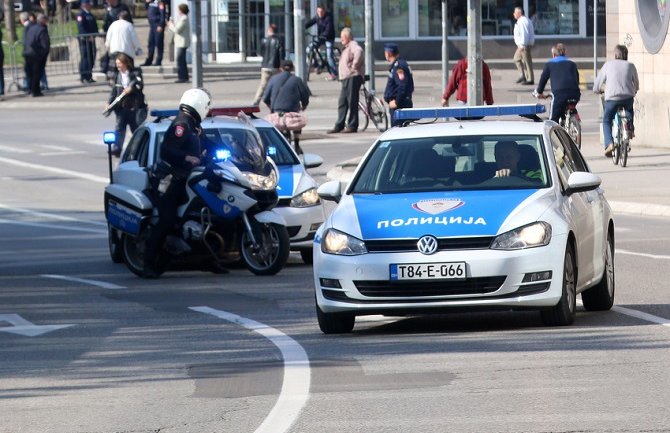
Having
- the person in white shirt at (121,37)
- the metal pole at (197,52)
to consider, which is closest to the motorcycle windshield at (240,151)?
the metal pole at (197,52)

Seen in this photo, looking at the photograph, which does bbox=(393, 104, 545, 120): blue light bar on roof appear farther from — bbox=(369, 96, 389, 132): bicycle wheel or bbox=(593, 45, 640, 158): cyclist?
bbox=(369, 96, 389, 132): bicycle wheel

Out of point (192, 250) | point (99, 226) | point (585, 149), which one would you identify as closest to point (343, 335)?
point (192, 250)

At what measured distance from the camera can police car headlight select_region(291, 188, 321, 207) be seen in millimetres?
17125

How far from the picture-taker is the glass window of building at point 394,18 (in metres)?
52.9

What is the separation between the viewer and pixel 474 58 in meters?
26.0

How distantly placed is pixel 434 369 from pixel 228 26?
42.2 metres

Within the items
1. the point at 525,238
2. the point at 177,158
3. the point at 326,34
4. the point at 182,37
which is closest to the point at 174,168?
the point at 177,158

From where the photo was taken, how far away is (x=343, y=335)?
A: 11.7m

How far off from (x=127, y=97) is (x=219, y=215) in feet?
47.3

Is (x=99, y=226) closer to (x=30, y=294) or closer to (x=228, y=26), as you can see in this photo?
(x=30, y=294)

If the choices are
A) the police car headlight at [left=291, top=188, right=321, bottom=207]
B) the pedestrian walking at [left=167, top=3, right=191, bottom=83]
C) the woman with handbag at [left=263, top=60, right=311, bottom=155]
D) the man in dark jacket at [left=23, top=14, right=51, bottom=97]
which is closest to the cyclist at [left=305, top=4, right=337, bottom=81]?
the pedestrian walking at [left=167, top=3, right=191, bottom=83]

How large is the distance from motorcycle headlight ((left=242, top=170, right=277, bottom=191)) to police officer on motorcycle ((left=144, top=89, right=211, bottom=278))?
0.52 meters

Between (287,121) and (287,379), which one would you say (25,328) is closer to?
(287,379)

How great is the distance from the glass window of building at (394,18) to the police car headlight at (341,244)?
4182 cm
